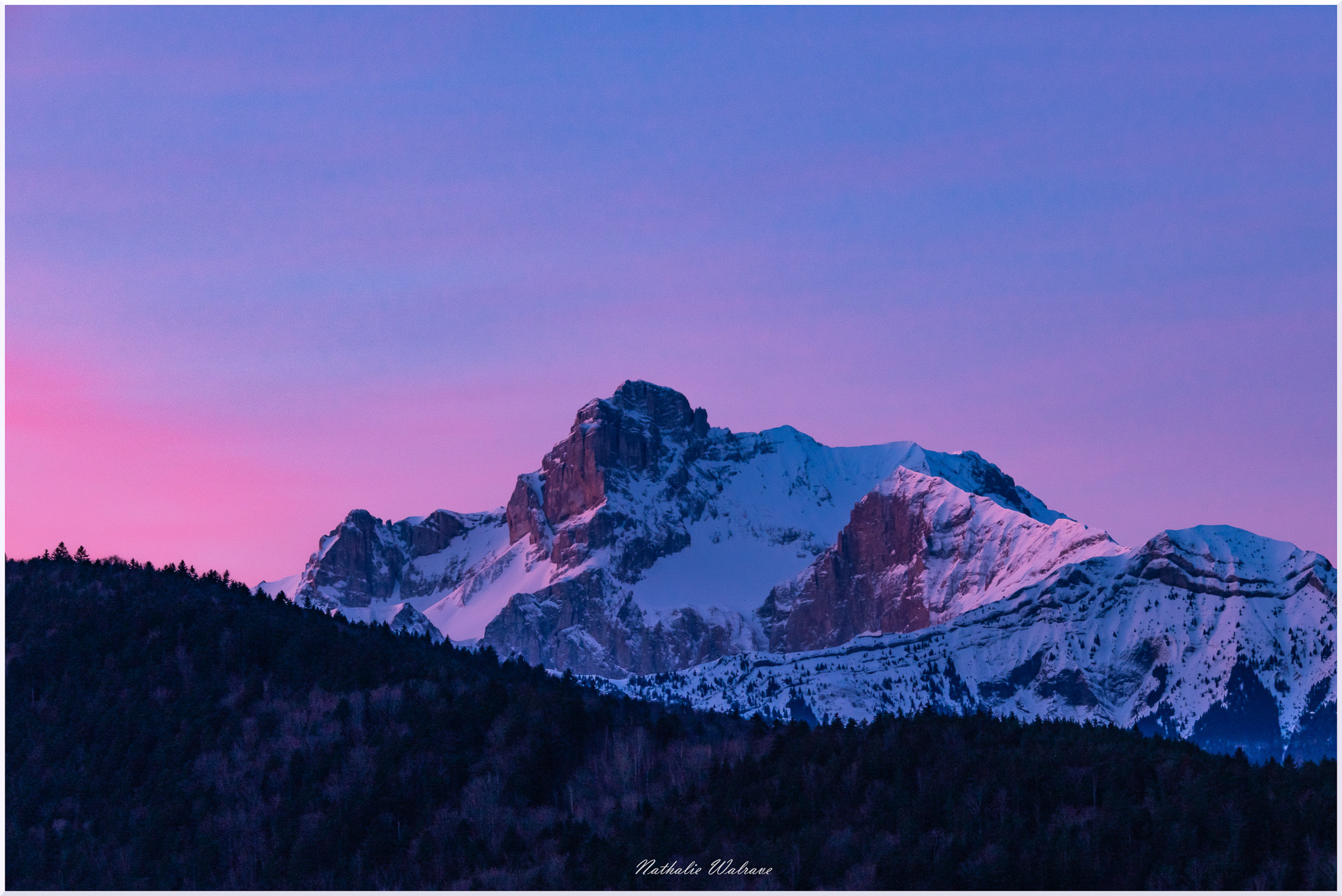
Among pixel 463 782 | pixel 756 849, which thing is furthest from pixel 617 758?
pixel 756 849

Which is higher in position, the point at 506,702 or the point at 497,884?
the point at 506,702

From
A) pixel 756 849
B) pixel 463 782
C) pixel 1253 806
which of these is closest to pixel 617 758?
pixel 463 782

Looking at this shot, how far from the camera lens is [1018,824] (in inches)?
6083

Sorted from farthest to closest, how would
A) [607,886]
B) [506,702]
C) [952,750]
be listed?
[506,702] → [952,750] → [607,886]

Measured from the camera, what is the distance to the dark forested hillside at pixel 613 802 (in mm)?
149500

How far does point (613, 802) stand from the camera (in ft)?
551

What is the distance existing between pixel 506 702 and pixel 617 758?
19.0 metres

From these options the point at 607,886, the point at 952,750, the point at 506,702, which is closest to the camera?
the point at 607,886

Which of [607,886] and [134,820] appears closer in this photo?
[607,886]

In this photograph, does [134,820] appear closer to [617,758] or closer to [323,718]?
[323,718]

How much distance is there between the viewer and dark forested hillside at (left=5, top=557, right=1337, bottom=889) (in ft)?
490

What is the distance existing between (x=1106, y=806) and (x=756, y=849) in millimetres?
29430

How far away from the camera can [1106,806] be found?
156m

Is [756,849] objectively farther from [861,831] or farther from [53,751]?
[53,751]
